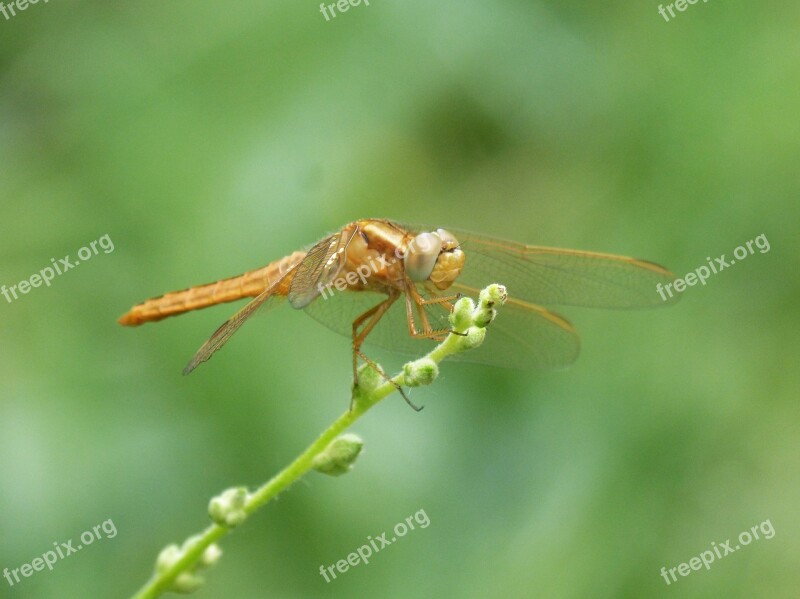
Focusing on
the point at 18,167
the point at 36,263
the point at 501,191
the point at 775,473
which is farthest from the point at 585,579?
the point at 18,167

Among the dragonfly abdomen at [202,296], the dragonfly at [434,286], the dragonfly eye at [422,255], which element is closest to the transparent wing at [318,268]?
the dragonfly at [434,286]

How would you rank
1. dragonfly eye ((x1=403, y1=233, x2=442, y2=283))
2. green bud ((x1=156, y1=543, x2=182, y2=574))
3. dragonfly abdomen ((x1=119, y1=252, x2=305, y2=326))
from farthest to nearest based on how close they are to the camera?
dragonfly abdomen ((x1=119, y1=252, x2=305, y2=326)) → dragonfly eye ((x1=403, y1=233, x2=442, y2=283)) → green bud ((x1=156, y1=543, x2=182, y2=574))

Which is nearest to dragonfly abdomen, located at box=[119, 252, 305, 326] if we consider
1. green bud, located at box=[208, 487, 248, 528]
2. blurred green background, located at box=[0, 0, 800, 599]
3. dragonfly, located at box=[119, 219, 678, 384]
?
dragonfly, located at box=[119, 219, 678, 384]

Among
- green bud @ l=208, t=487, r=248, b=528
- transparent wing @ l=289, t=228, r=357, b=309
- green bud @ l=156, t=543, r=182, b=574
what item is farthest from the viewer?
transparent wing @ l=289, t=228, r=357, b=309

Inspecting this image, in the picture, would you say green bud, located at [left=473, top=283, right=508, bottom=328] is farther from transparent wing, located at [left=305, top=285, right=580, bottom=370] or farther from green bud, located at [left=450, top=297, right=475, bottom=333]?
transparent wing, located at [left=305, top=285, right=580, bottom=370]

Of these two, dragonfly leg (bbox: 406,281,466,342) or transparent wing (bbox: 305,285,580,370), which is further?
transparent wing (bbox: 305,285,580,370)

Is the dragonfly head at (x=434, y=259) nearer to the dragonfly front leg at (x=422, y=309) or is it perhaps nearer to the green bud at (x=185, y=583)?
the dragonfly front leg at (x=422, y=309)

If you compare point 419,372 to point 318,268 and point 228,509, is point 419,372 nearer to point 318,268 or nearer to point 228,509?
point 228,509
